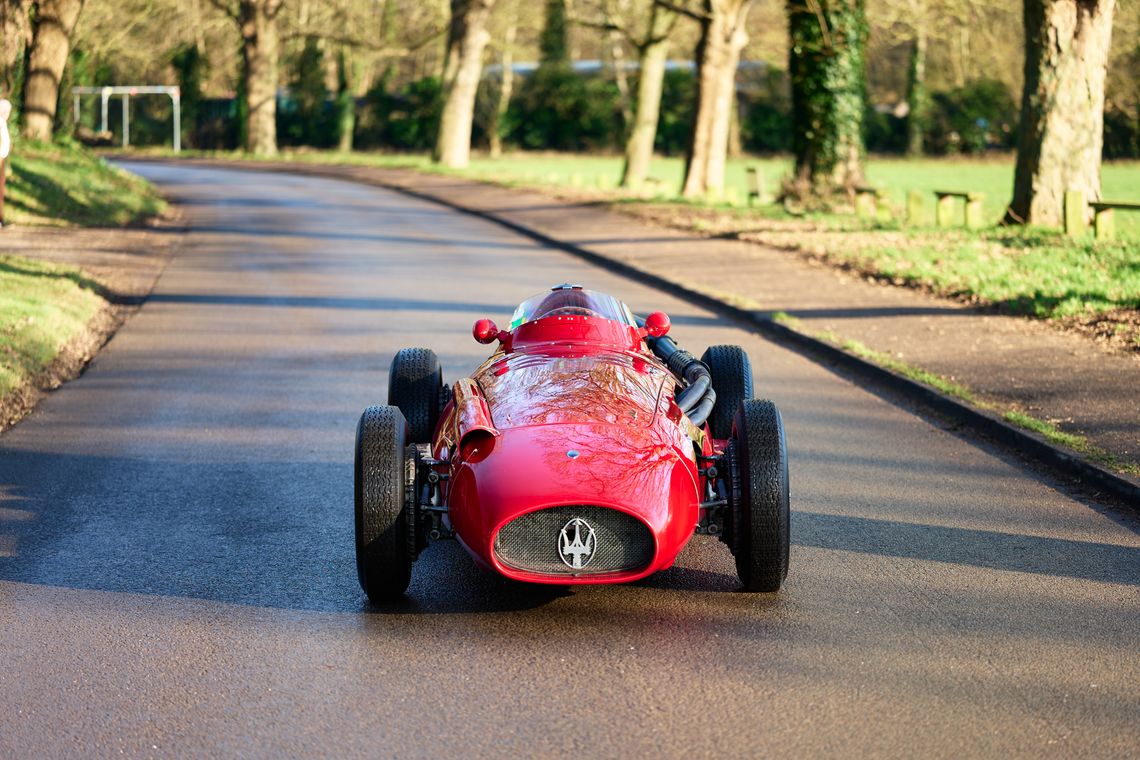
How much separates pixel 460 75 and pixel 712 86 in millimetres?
15321

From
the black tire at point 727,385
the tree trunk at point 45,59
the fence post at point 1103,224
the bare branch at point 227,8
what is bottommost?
the black tire at point 727,385

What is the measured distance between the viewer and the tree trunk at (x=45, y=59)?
32.8m

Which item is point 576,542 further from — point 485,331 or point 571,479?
point 485,331

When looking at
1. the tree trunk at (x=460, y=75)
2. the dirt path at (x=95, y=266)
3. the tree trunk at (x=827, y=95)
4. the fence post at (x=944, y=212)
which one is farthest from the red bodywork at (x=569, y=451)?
the tree trunk at (x=460, y=75)

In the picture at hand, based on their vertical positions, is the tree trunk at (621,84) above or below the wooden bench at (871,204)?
above

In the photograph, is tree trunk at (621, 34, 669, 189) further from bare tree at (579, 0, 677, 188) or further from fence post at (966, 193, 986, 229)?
fence post at (966, 193, 986, 229)

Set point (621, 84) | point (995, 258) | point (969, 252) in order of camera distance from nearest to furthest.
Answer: point (995, 258) → point (969, 252) → point (621, 84)

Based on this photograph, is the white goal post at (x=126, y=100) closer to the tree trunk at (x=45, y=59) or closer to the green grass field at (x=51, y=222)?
the tree trunk at (x=45, y=59)

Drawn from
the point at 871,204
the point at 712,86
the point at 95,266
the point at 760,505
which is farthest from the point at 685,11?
the point at 760,505

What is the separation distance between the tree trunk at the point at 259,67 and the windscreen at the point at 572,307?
49013 mm

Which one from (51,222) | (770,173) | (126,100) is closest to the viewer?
(51,222)

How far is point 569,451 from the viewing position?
5.76 metres

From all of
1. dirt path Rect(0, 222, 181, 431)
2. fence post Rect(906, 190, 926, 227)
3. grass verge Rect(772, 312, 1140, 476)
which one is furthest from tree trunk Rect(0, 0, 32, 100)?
grass verge Rect(772, 312, 1140, 476)

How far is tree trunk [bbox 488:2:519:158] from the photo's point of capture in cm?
6506
